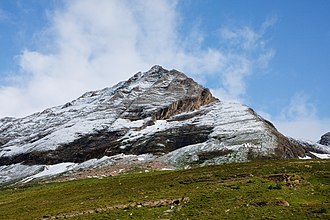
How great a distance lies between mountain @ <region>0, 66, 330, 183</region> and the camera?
4400 inches

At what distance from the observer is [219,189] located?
4244 cm

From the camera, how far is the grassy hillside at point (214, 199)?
33250 mm

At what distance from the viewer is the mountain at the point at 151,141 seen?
367ft

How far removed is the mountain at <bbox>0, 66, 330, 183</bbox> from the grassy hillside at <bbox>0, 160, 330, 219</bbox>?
50859mm

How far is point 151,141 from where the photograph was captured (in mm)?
137125

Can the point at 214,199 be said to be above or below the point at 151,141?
below

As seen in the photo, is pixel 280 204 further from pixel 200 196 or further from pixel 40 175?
pixel 40 175

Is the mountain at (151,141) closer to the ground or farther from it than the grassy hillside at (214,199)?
farther from it

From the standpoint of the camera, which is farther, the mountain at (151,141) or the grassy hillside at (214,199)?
the mountain at (151,141)

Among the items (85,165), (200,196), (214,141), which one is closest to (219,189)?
(200,196)

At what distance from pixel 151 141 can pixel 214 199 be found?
99197 millimetres

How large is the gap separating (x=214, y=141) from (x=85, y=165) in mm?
37436

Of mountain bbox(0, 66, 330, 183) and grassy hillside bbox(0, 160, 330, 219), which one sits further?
mountain bbox(0, 66, 330, 183)

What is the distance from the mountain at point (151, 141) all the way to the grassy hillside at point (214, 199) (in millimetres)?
50859
